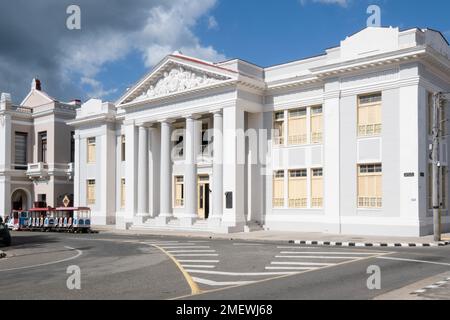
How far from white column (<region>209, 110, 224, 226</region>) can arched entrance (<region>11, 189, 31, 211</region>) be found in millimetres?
25344

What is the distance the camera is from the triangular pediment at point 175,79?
107 feet

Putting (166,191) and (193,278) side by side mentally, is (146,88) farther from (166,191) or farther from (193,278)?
(193,278)

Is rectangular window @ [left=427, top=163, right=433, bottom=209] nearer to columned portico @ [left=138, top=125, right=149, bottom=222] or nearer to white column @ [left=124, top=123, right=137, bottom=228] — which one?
columned portico @ [left=138, top=125, right=149, bottom=222]

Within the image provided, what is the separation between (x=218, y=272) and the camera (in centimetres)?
1341

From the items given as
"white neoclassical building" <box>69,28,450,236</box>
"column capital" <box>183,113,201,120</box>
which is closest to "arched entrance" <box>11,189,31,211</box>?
"white neoclassical building" <box>69,28,450,236</box>

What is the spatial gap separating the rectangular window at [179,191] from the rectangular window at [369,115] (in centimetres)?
1428

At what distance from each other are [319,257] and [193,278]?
220 inches

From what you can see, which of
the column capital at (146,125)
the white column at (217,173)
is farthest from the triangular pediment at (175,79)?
the white column at (217,173)

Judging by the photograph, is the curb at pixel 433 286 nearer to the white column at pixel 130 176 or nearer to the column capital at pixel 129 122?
the white column at pixel 130 176

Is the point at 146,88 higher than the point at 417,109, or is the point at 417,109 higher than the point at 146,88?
the point at 146,88

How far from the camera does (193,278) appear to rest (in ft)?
40.5

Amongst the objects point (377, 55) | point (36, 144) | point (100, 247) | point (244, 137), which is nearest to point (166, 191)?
point (244, 137)

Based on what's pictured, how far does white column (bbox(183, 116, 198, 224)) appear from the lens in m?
33.4
